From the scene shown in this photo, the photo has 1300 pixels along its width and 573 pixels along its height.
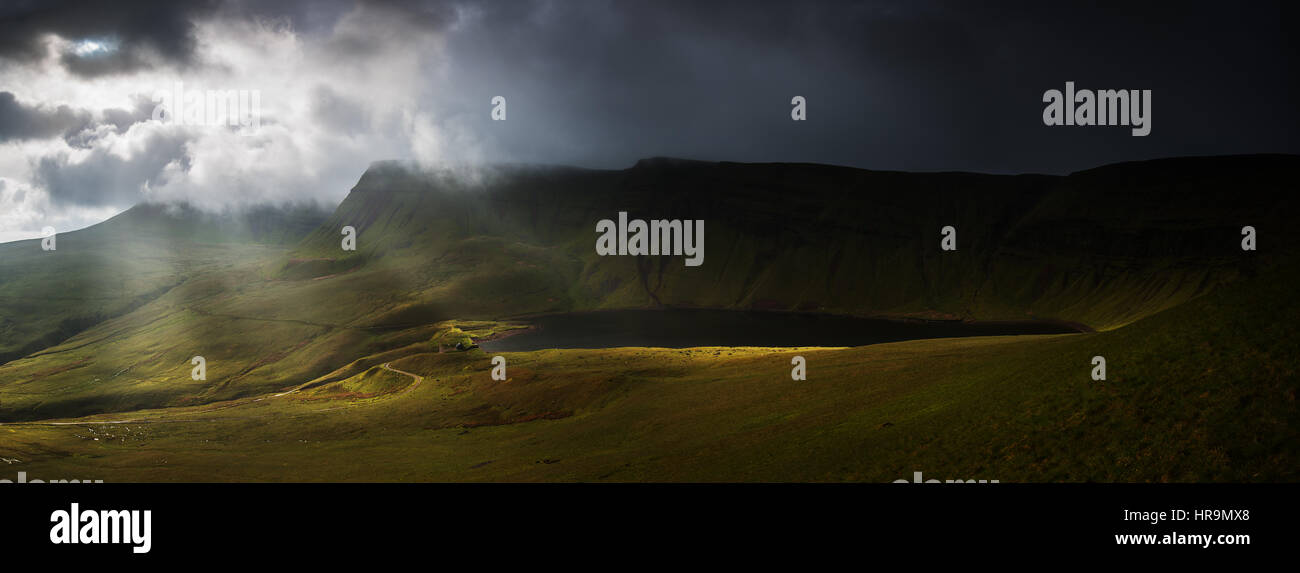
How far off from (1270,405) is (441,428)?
215 ft

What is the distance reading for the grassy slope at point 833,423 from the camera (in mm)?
21562

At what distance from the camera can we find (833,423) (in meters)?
36.6

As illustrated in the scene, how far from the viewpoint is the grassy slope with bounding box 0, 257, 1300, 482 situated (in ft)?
70.7

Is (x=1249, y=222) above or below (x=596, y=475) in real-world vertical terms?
above

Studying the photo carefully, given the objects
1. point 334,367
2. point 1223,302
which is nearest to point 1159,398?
point 1223,302

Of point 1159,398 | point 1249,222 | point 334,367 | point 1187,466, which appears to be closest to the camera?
point 1187,466
